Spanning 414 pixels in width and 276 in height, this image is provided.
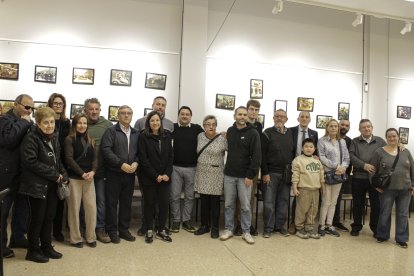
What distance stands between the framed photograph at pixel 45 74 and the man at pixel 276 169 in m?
3.56

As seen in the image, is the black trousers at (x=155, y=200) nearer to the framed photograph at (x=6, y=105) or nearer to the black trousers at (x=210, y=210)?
the black trousers at (x=210, y=210)

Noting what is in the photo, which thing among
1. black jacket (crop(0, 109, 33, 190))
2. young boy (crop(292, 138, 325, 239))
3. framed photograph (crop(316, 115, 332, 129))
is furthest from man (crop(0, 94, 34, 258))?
framed photograph (crop(316, 115, 332, 129))

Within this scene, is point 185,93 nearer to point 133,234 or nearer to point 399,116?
point 133,234

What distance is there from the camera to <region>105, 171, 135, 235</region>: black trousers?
154 inches

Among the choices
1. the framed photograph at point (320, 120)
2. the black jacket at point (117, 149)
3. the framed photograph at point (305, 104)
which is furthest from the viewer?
the framed photograph at point (320, 120)

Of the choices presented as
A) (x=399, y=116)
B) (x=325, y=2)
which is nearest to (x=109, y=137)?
(x=325, y=2)

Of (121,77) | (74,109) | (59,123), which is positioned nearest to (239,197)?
(59,123)

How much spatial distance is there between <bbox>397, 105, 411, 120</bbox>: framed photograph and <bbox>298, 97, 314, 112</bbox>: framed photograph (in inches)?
83.2

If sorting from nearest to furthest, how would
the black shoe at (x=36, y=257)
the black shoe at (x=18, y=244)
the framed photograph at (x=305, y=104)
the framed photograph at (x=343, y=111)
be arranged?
the black shoe at (x=36, y=257) → the black shoe at (x=18, y=244) → the framed photograph at (x=305, y=104) → the framed photograph at (x=343, y=111)

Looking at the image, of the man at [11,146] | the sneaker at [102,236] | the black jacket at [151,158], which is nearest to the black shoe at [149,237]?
the sneaker at [102,236]

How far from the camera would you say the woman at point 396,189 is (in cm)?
428

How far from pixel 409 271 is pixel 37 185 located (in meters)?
3.75

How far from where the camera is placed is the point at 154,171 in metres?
3.98

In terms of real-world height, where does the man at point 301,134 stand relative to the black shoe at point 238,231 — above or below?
above
